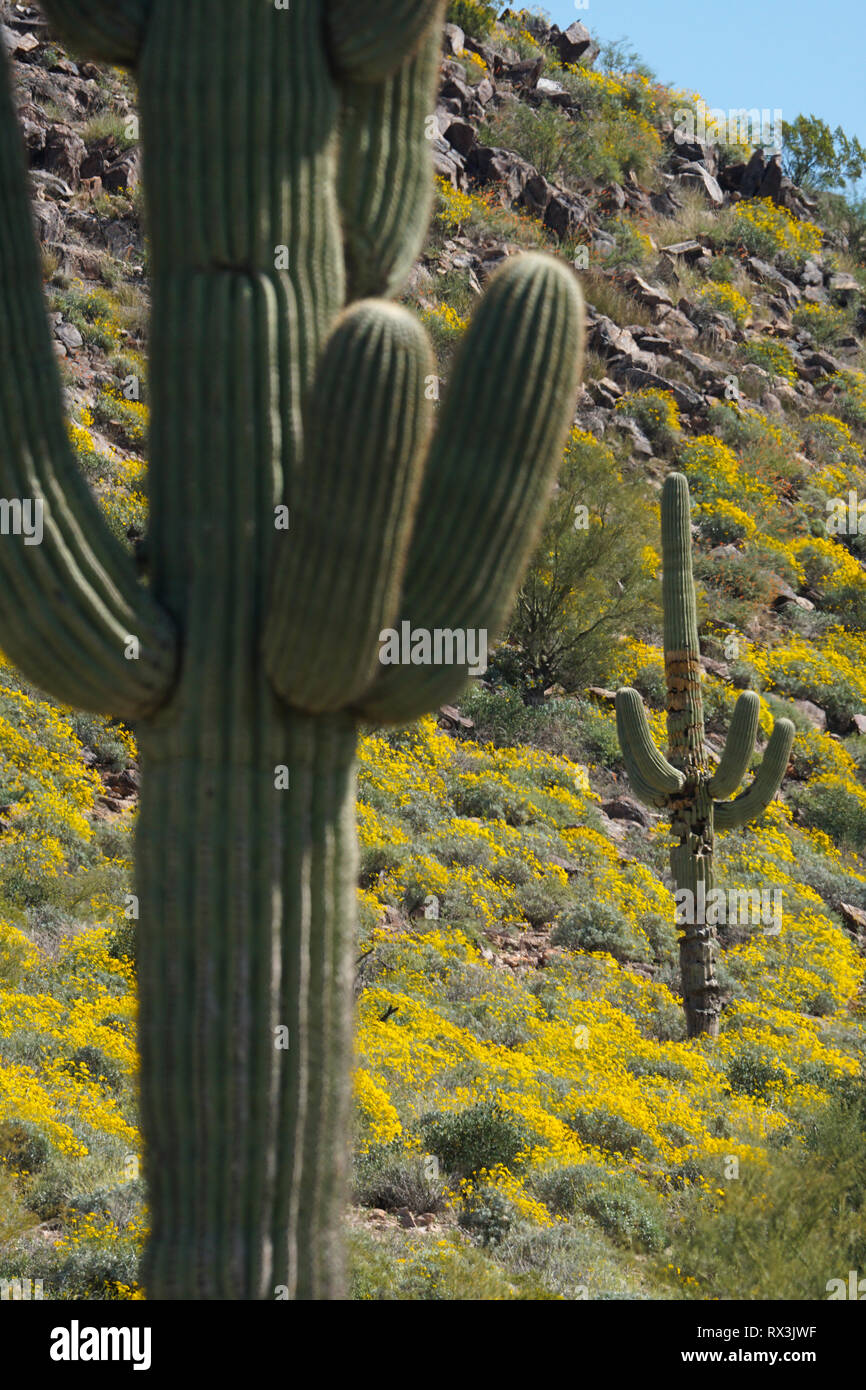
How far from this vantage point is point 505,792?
15320mm

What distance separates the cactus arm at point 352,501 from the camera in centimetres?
341

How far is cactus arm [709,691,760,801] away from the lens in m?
11.2

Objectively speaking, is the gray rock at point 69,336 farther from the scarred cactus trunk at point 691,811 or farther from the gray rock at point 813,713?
the gray rock at point 813,713

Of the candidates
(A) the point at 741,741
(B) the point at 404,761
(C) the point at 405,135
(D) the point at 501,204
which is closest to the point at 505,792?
(B) the point at 404,761

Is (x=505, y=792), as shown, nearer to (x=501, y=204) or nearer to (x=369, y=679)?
(x=369, y=679)

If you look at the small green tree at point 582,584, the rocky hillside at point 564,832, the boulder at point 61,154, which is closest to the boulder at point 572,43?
the rocky hillside at point 564,832

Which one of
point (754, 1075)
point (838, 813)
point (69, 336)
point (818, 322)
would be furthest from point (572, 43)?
point (754, 1075)

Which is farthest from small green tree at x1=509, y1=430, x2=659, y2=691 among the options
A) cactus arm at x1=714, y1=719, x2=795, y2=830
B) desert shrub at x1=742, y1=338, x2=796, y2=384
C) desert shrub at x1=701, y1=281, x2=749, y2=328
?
desert shrub at x1=701, y1=281, x2=749, y2=328

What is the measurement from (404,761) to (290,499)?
455 inches

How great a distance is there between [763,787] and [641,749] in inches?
41.1

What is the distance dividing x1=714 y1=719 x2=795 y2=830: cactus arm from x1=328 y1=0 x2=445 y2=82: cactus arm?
8.19m

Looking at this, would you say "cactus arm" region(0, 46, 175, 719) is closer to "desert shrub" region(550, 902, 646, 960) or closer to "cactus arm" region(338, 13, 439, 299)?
"cactus arm" region(338, 13, 439, 299)

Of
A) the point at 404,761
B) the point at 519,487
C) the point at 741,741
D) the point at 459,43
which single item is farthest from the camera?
the point at 459,43
